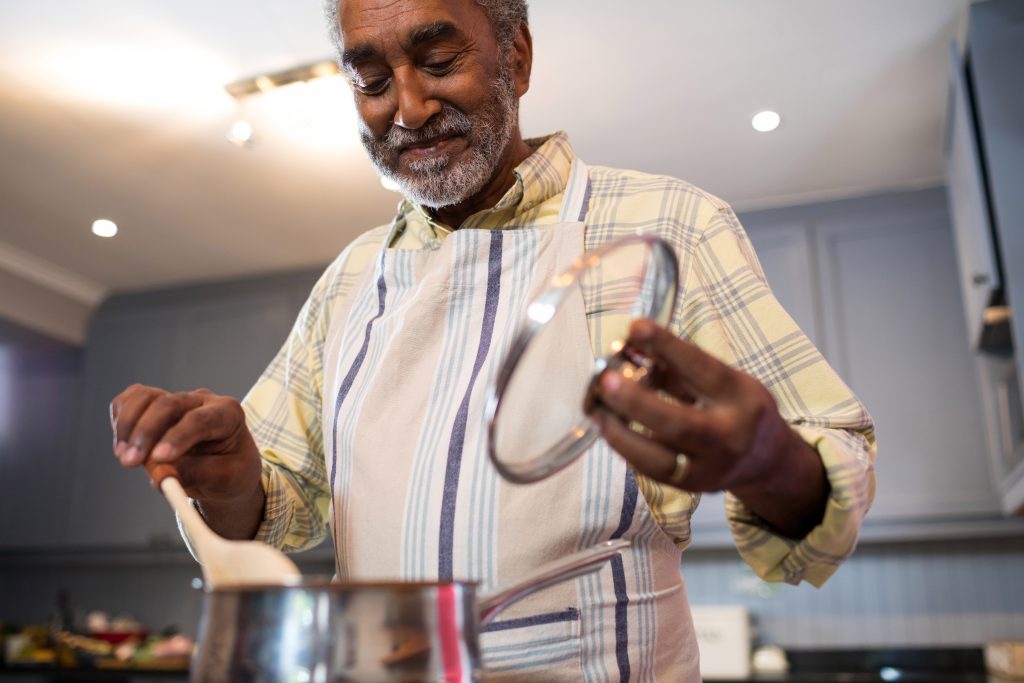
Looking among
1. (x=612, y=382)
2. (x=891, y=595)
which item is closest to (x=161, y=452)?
(x=612, y=382)

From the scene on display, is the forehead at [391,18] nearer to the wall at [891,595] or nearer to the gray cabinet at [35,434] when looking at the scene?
the wall at [891,595]

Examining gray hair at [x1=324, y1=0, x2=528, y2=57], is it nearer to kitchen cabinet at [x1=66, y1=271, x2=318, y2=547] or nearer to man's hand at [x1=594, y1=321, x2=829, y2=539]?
man's hand at [x1=594, y1=321, x2=829, y2=539]

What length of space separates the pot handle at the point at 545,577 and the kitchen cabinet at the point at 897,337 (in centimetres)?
252

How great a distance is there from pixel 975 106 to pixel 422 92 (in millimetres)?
2007

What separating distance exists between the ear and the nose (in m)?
0.15

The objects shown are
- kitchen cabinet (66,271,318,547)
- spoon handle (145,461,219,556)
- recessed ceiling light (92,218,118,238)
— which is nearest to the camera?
spoon handle (145,461,219,556)

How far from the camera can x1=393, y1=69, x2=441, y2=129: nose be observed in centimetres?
83

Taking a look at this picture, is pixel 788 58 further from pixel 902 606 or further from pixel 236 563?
pixel 236 563

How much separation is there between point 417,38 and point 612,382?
54 cm

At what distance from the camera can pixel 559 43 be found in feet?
7.71

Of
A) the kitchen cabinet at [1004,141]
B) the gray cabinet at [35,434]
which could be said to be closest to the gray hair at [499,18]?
the kitchen cabinet at [1004,141]

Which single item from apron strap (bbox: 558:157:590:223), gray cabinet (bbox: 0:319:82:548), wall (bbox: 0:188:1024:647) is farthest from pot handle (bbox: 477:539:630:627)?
gray cabinet (bbox: 0:319:82:548)

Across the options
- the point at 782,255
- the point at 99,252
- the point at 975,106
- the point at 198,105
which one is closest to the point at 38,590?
the point at 99,252

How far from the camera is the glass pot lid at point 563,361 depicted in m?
0.44
